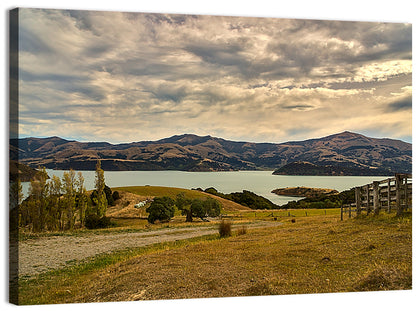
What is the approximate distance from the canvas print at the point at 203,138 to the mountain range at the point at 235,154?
0.06 m

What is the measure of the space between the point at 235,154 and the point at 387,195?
4.76m

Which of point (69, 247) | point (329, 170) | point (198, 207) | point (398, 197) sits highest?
point (329, 170)

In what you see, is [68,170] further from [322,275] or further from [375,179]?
[375,179]

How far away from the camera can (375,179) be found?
11.4 metres

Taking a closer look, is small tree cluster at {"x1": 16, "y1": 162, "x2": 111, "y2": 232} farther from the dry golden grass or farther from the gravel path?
the dry golden grass

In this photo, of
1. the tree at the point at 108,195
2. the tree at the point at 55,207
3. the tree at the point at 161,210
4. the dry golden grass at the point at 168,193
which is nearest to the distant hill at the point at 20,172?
Result: the tree at the point at 55,207

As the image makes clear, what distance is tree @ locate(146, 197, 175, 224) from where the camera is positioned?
53.7 feet

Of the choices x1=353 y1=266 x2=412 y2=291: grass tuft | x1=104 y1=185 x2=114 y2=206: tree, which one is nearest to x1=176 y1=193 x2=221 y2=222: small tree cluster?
x1=104 y1=185 x2=114 y2=206: tree

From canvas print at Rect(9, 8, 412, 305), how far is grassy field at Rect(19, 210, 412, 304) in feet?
0.11

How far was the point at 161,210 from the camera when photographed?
16703 millimetres

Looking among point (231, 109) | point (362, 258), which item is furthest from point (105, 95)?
point (362, 258)

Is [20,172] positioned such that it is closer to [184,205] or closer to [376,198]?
[184,205]

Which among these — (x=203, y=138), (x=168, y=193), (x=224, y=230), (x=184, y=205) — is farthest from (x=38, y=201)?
(x=184, y=205)

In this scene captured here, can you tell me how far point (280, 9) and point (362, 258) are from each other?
5.81 m
